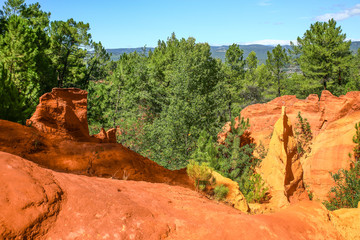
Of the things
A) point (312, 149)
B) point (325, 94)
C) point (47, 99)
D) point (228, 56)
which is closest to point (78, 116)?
point (47, 99)

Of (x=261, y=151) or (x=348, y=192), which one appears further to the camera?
(x=261, y=151)

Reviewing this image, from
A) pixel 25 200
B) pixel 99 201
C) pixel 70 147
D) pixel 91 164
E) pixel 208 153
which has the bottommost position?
pixel 208 153

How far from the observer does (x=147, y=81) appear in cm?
2844

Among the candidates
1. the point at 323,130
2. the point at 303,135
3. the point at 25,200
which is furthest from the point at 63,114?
the point at 323,130

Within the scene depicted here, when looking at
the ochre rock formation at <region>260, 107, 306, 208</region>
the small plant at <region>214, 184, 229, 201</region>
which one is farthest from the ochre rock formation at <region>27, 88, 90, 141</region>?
the ochre rock formation at <region>260, 107, 306, 208</region>

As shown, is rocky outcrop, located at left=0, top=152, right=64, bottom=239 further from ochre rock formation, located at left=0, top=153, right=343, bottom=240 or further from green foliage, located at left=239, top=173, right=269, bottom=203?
green foliage, located at left=239, top=173, right=269, bottom=203

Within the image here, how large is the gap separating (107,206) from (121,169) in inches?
219

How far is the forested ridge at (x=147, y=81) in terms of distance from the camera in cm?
1870

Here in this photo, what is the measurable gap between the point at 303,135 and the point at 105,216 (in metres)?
20.3

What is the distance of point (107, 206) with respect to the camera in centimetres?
445

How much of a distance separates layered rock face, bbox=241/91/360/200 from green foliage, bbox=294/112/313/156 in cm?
39

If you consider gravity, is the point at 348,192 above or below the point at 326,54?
below

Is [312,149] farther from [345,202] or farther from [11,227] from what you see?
[11,227]

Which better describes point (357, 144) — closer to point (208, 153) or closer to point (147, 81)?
point (208, 153)
